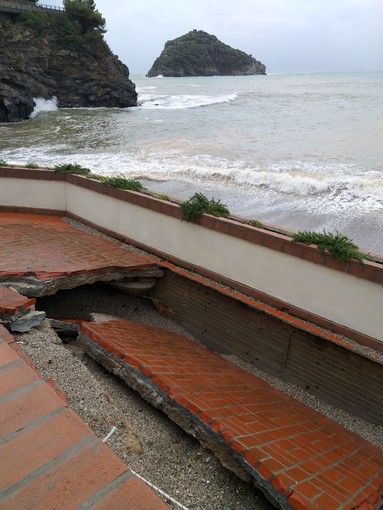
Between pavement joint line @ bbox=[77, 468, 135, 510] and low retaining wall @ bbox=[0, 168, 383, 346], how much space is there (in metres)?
3.44

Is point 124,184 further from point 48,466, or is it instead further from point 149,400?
point 48,466

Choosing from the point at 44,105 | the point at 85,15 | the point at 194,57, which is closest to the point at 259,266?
the point at 44,105

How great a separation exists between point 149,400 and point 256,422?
877mm

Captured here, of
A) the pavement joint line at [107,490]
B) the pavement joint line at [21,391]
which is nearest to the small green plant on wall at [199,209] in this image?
the pavement joint line at [21,391]

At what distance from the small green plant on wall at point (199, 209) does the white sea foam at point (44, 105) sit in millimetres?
40933

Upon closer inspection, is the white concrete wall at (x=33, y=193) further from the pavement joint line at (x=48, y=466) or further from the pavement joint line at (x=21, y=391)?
the pavement joint line at (x=48, y=466)

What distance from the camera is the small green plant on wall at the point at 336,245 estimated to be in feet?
14.4

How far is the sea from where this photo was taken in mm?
10938

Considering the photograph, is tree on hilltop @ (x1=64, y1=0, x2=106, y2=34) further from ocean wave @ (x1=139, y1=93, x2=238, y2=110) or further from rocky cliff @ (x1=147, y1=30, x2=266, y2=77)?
rocky cliff @ (x1=147, y1=30, x2=266, y2=77)

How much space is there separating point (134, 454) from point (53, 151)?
19.8 m

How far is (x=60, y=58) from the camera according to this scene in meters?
48.1

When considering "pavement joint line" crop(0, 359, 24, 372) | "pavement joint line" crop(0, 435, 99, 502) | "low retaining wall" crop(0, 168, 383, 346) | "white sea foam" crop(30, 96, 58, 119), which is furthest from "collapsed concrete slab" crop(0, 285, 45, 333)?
"white sea foam" crop(30, 96, 58, 119)

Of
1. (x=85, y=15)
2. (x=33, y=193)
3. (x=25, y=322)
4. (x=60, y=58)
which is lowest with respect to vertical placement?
(x=25, y=322)

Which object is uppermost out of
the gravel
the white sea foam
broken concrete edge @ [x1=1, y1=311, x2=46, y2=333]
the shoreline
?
the white sea foam
